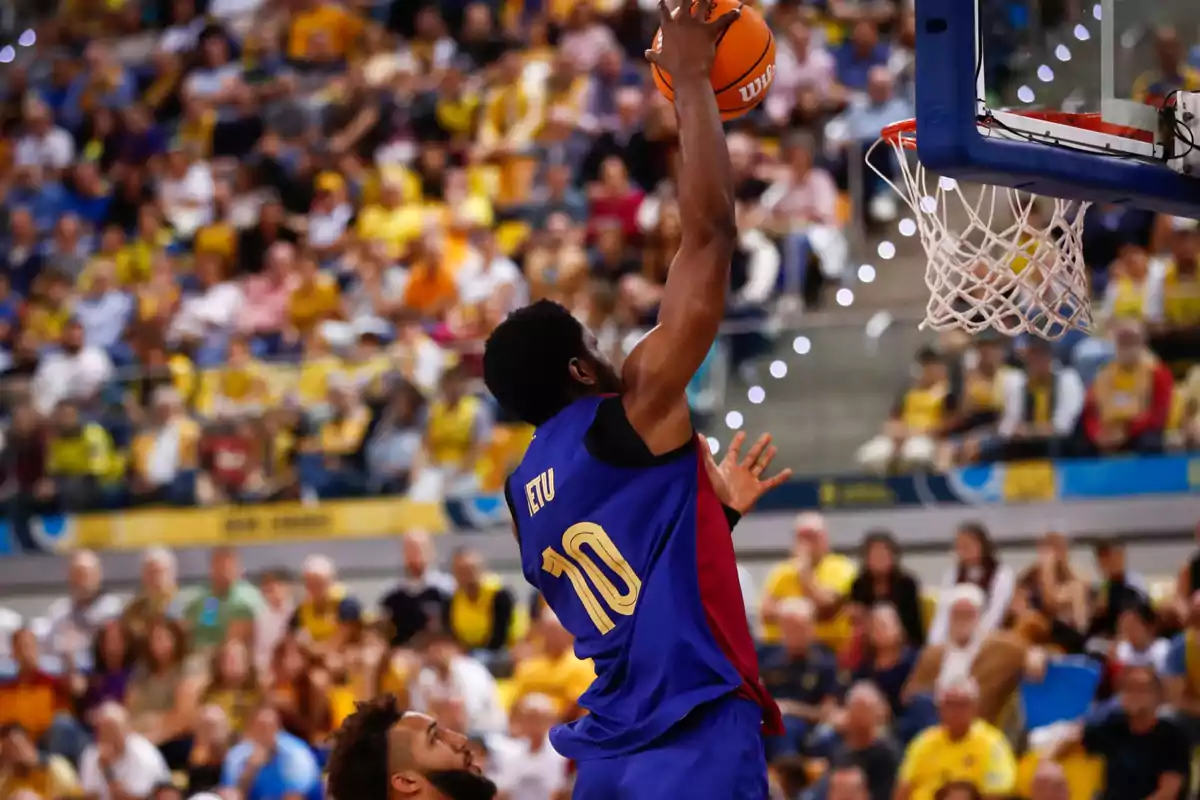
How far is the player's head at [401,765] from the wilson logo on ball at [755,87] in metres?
1.71

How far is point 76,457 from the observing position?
1314cm

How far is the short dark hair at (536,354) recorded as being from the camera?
157 inches

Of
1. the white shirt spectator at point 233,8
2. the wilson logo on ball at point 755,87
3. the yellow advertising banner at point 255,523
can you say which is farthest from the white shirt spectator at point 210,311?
the wilson logo on ball at point 755,87

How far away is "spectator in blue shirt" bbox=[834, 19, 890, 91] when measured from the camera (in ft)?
43.2

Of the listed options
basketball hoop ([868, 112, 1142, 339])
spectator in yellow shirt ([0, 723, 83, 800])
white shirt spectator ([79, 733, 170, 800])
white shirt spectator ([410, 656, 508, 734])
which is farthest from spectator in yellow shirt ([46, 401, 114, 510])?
basketball hoop ([868, 112, 1142, 339])

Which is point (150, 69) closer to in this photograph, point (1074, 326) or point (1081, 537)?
point (1081, 537)

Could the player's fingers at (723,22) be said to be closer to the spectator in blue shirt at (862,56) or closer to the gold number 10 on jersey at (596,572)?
the gold number 10 on jersey at (596,572)

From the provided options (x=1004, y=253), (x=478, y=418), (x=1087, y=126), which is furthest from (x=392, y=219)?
(x=1087, y=126)

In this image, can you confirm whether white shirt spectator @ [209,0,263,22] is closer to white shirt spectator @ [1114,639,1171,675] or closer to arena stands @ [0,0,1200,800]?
arena stands @ [0,0,1200,800]

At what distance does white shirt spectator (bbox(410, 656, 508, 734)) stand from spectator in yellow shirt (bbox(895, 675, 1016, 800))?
7.61 ft

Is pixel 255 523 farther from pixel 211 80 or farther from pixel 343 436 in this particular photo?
pixel 211 80

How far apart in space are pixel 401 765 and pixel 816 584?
5.91 meters

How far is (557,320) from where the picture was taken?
3.98 metres

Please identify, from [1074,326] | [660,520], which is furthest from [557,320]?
[1074,326]
